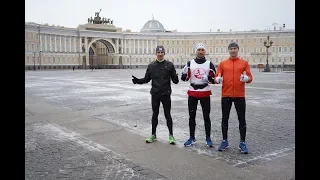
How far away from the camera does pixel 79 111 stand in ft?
34.8

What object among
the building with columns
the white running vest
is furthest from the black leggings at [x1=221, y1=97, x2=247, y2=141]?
the building with columns

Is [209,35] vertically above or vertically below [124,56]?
above

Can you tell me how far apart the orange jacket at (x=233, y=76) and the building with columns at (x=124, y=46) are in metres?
79.0

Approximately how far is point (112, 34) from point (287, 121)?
96.3m

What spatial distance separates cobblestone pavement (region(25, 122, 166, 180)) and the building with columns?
77.3 m

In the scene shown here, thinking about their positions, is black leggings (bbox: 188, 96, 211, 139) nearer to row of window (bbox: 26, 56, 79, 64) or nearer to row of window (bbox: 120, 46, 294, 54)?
row of window (bbox: 26, 56, 79, 64)

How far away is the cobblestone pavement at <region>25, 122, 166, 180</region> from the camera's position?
14.1 feet

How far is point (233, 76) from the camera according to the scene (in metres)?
5.63

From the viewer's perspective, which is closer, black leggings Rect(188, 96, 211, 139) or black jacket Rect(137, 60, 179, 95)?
black leggings Rect(188, 96, 211, 139)

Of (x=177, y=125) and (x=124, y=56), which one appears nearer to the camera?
(x=177, y=125)
